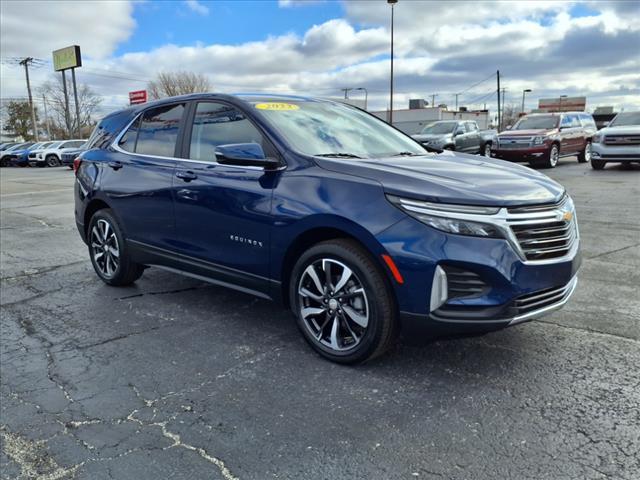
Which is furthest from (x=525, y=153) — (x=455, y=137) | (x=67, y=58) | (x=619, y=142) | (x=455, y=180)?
(x=67, y=58)

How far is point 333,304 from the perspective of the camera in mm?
3420

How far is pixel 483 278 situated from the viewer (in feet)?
9.56

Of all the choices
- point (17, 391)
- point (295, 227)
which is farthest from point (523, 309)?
point (17, 391)

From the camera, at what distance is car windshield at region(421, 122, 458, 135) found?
19.3 metres

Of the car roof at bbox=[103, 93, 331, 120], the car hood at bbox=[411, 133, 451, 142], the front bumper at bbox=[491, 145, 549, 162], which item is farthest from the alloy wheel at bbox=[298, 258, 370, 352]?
the car hood at bbox=[411, 133, 451, 142]

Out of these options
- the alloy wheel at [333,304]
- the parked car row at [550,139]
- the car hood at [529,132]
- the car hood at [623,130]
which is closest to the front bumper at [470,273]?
the alloy wheel at [333,304]

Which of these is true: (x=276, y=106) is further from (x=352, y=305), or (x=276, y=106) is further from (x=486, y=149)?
(x=486, y=149)

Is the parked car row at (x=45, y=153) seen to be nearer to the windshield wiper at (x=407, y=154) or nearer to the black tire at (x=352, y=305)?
the windshield wiper at (x=407, y=154)

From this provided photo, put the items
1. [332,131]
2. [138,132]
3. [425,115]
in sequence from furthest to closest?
[425,115]
[138,132]
[332,131]

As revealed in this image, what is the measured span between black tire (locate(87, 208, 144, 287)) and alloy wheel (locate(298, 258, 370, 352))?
2321mm

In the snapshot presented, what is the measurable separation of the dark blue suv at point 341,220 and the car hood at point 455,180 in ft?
0.04

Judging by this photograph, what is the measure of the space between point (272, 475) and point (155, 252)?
9.18 ft

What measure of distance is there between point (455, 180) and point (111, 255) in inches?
143

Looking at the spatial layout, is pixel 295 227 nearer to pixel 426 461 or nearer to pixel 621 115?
pixel 426 461
